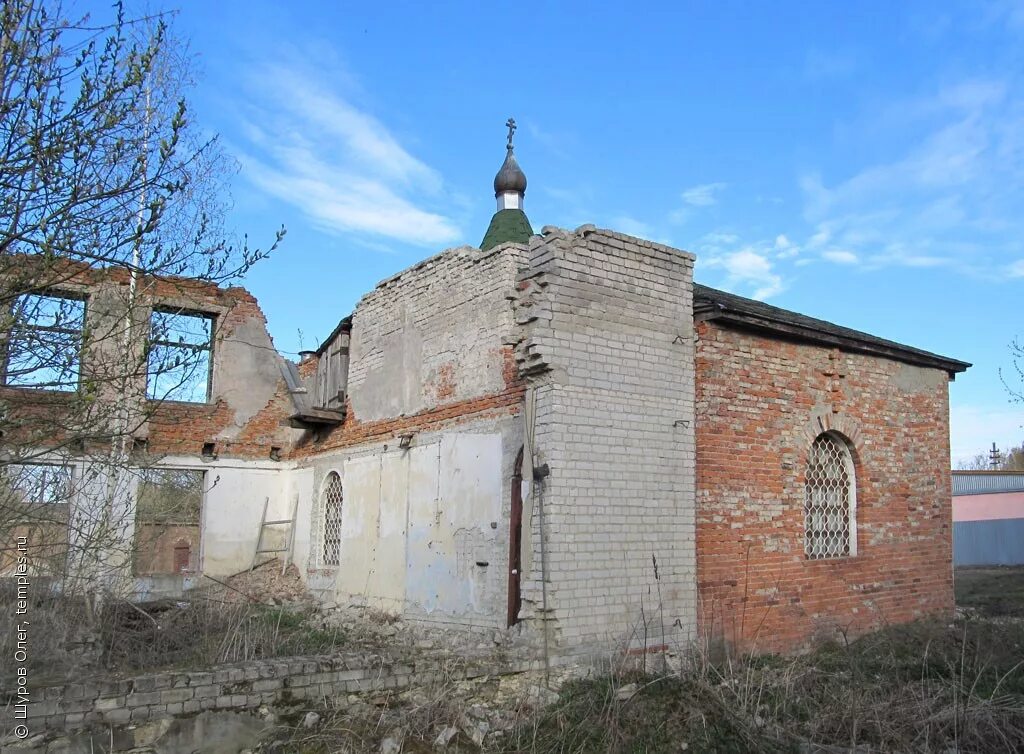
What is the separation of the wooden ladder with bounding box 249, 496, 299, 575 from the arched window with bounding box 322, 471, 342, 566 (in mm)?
976

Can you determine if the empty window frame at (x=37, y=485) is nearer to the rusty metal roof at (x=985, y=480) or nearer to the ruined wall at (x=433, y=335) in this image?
the ruined wall at (x=433, y=335)

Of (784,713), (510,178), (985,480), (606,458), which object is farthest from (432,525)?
(985,480)

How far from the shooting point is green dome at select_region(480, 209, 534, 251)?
22.0m

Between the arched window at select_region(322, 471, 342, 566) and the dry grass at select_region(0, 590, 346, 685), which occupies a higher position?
the arched window at select_region(322, 471, 342, 566)

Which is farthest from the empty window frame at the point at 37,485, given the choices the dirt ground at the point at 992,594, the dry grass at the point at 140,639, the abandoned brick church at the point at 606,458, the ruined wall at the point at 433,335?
the dirt ground at the point at 992,594

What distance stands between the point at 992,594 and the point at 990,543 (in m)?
16.9

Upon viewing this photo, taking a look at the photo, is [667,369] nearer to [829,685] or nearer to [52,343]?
[829,685]

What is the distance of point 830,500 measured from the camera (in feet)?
35.0

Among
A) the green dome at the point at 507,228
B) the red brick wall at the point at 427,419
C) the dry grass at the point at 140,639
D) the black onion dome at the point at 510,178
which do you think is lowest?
the dry grass at the point at 140,639

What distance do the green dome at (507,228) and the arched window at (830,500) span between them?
12.2m

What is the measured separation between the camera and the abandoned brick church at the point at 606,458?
8.05m

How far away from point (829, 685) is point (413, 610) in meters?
5.30

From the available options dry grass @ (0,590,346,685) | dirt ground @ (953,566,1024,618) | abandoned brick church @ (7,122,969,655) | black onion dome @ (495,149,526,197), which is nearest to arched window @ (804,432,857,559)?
abandoned brick church @ (7,122,969,655)

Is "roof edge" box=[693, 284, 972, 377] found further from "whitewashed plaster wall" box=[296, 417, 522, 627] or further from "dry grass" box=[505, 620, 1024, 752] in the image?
"dry grass" box=[505, 620, 1024, 752]
